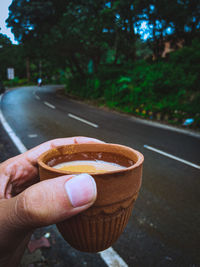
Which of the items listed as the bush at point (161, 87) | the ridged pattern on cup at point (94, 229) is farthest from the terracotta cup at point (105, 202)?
the bush at point (161, 87)

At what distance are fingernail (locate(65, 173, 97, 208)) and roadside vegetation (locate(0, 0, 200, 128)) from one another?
7.06 metres

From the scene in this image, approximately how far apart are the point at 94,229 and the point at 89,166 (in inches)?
12.9

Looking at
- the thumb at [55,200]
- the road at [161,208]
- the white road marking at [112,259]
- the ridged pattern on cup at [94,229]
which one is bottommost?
the road at [161,208]

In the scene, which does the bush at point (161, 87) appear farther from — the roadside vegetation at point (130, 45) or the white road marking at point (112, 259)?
the white road marking at point (112, 259)

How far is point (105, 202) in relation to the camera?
85cm

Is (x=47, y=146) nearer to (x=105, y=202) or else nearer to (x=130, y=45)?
(x=105, y=202)

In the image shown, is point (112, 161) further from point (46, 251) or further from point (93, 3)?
point (93, 3)

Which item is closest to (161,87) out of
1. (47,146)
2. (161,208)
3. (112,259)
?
(161,208)

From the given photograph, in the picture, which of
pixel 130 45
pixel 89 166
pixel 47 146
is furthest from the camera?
pixel 130 45

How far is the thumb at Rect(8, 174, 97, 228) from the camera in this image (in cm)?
82

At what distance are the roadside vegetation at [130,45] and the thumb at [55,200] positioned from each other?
278 inches

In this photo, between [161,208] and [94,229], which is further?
[161,208]

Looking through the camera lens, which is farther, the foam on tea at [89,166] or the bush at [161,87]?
the bush at [161,87]

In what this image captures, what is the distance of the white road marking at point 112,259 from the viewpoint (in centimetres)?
205
